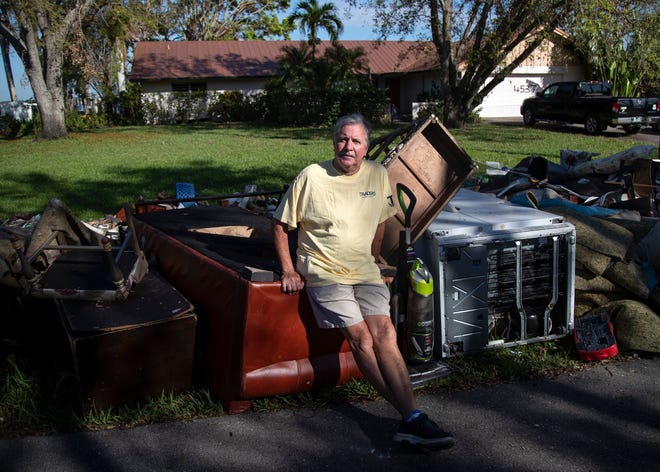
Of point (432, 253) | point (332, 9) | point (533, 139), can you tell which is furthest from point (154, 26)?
point (432, 253)

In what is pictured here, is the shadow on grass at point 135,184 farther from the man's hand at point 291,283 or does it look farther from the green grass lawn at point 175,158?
the man's hand at point 291,283

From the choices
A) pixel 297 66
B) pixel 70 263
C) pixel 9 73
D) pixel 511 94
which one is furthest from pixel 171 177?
pixel 9 73

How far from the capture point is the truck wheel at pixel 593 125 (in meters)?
19.6

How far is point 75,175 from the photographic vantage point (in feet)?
39.9

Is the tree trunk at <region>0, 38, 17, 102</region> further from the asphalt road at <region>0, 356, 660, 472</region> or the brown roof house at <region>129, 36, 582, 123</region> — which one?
the asphalt road at <region>0, 356, 660, 472</region>

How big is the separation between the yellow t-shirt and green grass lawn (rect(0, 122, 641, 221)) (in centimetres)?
549

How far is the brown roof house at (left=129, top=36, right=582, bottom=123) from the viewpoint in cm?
3050

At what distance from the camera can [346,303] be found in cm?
338

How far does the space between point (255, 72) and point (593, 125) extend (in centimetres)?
1840

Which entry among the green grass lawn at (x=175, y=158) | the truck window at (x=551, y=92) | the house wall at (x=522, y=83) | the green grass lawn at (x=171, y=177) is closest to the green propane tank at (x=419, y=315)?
the green grass lawn at (x=171, y=177)

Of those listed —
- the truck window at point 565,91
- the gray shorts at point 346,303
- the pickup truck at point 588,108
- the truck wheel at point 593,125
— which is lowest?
the gray shorts at point 346,303

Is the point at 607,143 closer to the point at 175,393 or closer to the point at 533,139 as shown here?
the point at 533,139

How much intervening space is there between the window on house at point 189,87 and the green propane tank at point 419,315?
102ft

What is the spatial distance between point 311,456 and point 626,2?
48.7 feet
